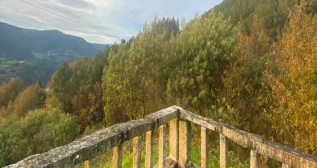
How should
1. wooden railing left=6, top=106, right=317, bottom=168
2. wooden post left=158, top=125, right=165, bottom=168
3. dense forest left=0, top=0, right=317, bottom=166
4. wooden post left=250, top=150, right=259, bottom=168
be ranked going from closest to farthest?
1. wooden railing left=6, top=106, right=317, bottom=168
2. wooden post left=250, top=150, right=259, bottom=168
3. wooden post left=158, top=125, right=165, bottom=168
4. dense forest left=0, top=0, right=317, bottom=166

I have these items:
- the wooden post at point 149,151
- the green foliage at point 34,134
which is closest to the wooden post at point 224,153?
the wooden post at point 149,151

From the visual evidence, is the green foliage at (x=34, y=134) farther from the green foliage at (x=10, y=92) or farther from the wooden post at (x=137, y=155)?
the green foliage at (x=10, y=92)

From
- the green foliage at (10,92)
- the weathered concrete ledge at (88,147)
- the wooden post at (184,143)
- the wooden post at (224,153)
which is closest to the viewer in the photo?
the weathered concrete ledge at (88,147)

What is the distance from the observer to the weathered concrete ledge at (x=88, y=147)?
2240 millimetres

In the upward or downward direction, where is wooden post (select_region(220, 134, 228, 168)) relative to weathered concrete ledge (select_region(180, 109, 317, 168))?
downward

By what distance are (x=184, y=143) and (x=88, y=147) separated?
1984 mm

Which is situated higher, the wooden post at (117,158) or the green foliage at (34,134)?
the wooden post at (117,158)

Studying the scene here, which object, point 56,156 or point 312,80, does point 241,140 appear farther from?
point 312,80

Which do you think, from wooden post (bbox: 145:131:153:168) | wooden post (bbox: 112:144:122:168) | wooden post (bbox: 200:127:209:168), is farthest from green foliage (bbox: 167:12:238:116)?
wooden post (bbox: 112:144:122:168)

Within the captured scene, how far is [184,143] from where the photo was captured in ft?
13.8

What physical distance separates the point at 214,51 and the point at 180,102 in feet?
11.5

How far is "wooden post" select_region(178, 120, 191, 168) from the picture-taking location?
4.18m

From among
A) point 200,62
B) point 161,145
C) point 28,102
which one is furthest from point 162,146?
point 28,102

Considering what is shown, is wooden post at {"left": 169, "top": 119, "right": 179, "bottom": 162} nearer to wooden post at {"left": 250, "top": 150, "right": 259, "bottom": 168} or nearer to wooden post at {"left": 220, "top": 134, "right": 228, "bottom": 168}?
wooden post at {"left": 220, "top": 134, "right": 228, "bottom": 168}
